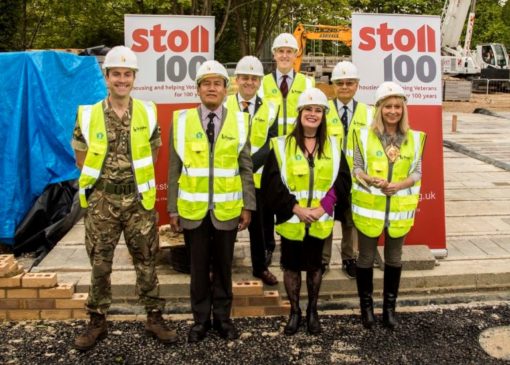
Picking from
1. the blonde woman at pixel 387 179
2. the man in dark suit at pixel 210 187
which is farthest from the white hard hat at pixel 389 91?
the man in dark suit at pixel 210 187

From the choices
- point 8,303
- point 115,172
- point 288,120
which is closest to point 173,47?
point 288,120

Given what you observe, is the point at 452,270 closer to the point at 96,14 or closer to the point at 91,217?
the point at 91,217

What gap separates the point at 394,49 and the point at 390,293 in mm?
2338

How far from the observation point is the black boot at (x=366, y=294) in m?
4.32

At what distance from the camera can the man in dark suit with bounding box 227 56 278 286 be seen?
182 inches

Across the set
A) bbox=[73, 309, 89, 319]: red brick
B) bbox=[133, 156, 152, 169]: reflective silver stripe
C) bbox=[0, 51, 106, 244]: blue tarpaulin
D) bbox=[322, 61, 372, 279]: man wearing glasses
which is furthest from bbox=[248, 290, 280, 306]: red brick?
bbox=[0, 51, 106, 244]: blue tarpaulin

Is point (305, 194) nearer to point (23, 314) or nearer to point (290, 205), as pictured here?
point (290, 205)

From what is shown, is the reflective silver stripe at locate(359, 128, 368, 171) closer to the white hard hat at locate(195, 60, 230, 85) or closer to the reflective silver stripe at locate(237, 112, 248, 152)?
the reflective silver stripe at locate(237, 112, 248, 152)

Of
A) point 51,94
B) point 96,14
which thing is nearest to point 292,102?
point 51,94

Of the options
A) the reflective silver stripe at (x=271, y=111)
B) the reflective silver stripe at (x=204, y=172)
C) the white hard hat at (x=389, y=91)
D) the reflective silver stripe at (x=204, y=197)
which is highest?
the white hard hat at (x=389, y=91)

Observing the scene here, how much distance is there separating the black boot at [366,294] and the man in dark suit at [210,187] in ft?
3.38

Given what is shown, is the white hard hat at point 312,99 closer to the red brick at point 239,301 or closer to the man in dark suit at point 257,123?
the man in dark suit at point 257,123

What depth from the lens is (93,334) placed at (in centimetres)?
400

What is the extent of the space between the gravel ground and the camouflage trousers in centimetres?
34
